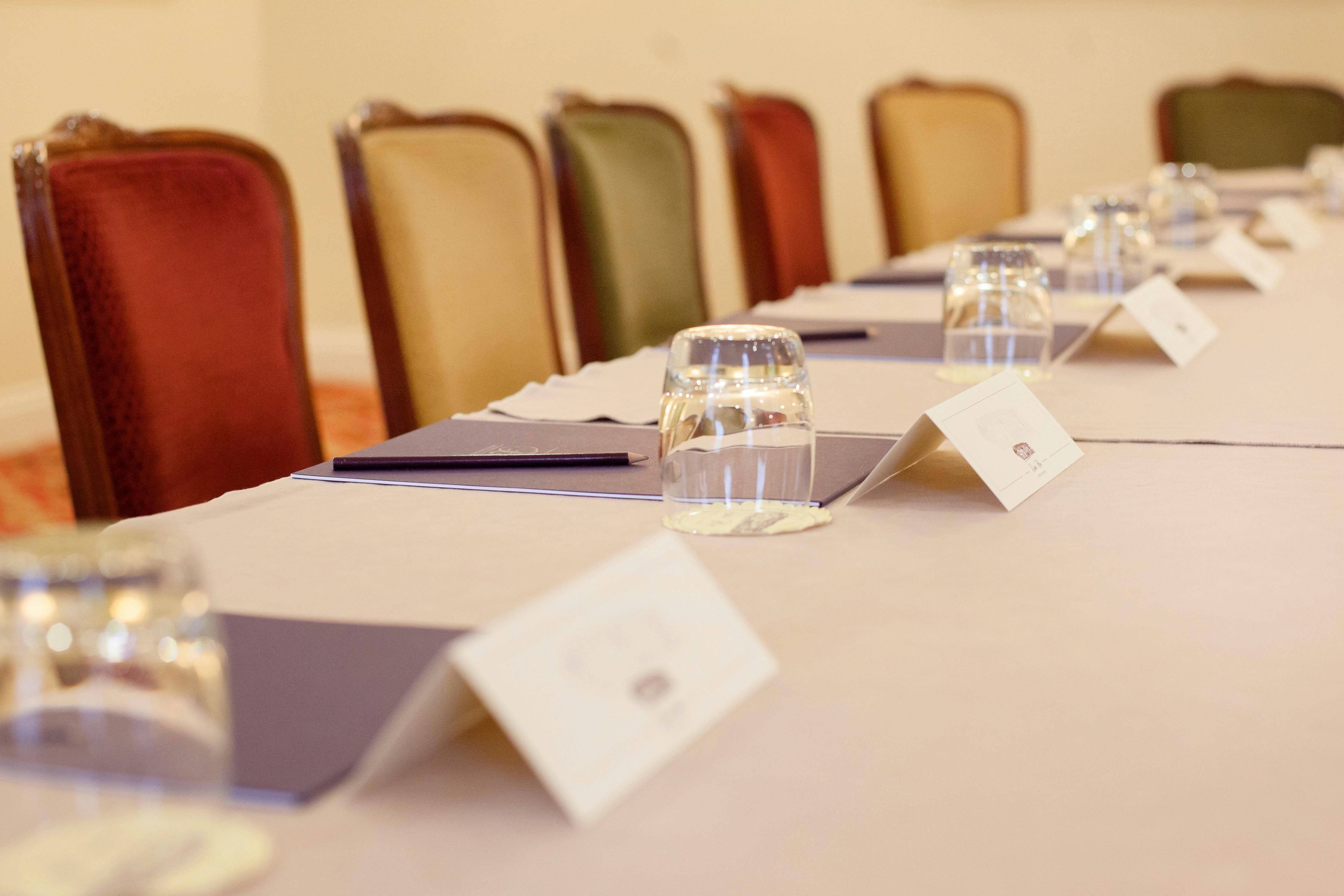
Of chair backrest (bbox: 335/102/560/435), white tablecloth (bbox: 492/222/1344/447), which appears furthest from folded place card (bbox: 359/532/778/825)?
chair backrest (bbox: 335/102/560/435)

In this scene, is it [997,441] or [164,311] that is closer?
[997,441]

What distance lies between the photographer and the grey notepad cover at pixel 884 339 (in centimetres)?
166

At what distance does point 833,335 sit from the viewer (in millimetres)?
1748

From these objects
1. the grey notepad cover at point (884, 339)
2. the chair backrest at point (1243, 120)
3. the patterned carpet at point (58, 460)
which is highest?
the grey notepad cover at point (884, 339)

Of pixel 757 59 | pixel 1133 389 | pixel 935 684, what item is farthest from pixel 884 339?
pixel 757 59

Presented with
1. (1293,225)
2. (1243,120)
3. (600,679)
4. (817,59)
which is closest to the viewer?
(600,679)

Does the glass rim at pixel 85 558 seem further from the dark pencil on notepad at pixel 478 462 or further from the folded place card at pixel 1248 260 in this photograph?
the folded place card at pixel 1248 260

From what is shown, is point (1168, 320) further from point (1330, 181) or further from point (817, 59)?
point (817, 59)

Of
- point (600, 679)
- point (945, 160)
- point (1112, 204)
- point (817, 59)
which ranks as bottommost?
point (945, 160)

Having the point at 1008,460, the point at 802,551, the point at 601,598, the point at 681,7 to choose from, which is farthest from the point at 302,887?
the point at 681,7

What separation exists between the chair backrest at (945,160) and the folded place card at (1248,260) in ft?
4.44

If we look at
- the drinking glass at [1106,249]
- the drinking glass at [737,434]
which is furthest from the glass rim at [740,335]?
the drinking glass at [1106,249]

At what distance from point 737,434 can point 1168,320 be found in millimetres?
883

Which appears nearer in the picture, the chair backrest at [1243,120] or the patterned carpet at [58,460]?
the patterned carpet at [58,460]
